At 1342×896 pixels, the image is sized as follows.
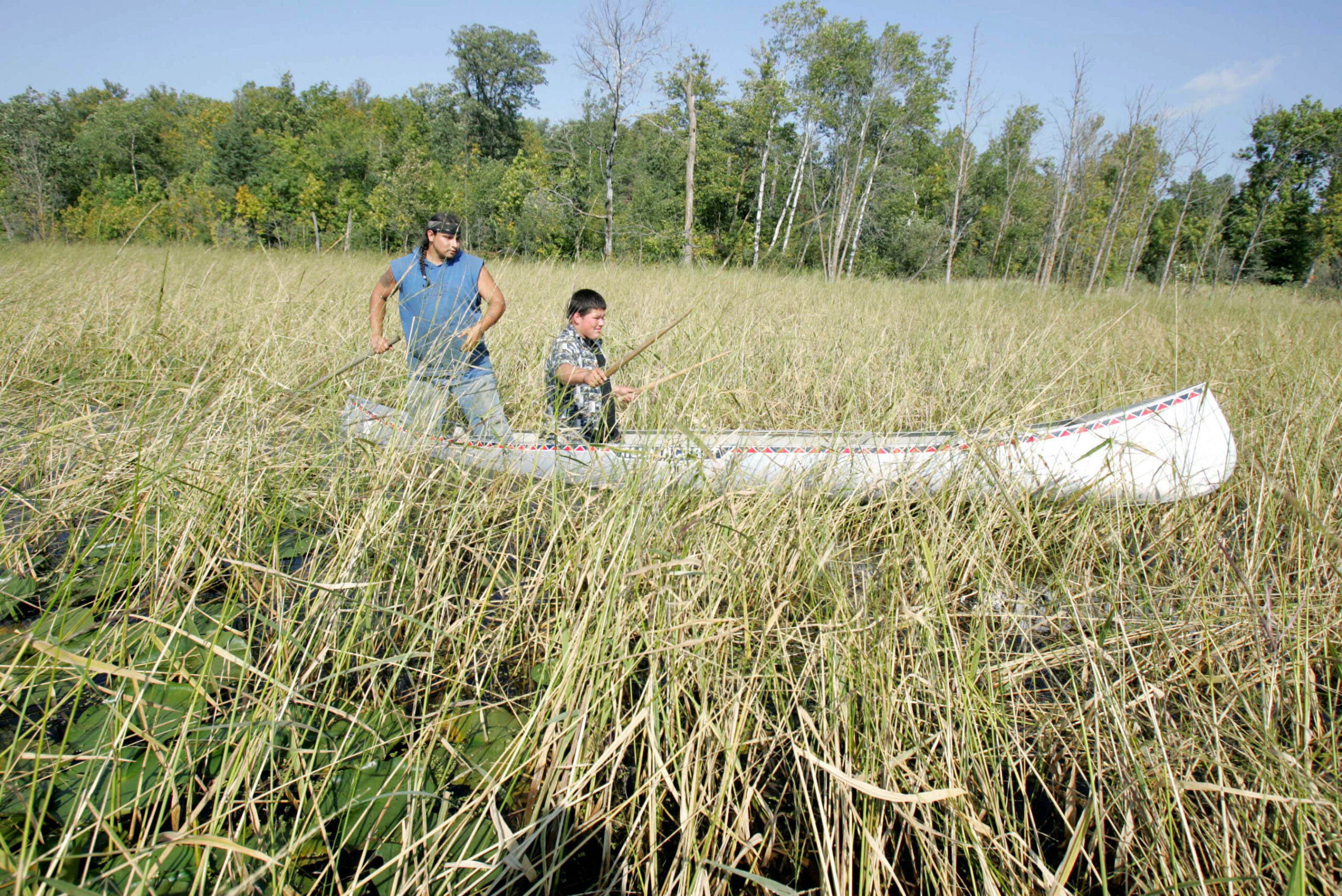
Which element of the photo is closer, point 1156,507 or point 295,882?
point 295,882

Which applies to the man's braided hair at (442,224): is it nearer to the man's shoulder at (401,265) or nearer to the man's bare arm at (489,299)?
the man's shoulder at (401,265)

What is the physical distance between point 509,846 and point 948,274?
61.8ft

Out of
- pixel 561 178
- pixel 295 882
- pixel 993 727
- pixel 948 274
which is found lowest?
pixel 295 882

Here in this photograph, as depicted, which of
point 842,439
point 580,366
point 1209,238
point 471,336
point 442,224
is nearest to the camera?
point 842,439

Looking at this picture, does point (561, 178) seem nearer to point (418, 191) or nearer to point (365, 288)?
point (418, 191)

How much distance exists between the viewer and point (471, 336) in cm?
271

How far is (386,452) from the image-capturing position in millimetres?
2197

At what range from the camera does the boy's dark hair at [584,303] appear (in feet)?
10.6

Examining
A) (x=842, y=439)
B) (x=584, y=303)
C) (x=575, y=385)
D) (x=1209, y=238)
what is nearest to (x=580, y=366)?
(x=575, y=385)

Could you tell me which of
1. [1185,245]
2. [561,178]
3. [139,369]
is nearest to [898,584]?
[139,369]

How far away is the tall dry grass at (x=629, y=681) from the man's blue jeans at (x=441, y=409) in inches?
6.0

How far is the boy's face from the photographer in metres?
3.23

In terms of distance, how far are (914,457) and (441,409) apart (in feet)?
5.73

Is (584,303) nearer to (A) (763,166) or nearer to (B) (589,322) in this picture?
(B) (589,322)
